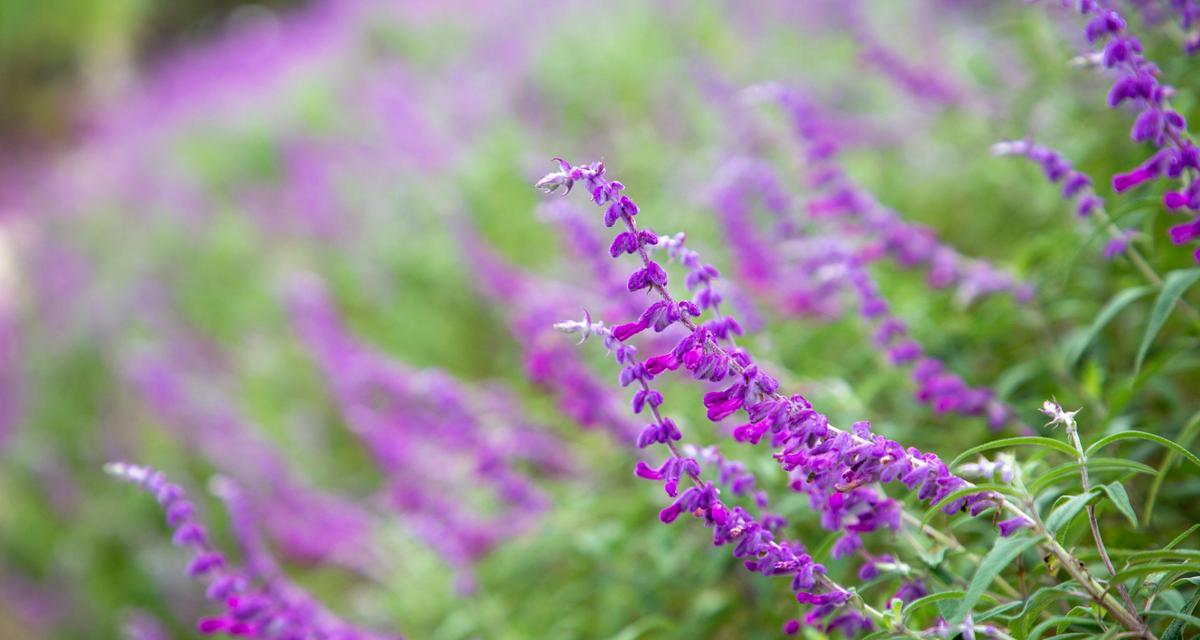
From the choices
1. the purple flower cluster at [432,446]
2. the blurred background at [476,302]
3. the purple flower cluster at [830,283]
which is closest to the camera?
the purple flower cluster at [830,283]

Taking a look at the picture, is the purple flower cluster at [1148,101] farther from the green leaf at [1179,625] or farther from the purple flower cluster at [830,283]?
the purple flower cluster at [830,283]

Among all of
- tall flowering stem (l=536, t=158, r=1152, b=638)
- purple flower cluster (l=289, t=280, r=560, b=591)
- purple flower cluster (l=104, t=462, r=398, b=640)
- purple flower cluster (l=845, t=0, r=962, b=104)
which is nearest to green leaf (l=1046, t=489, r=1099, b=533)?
tall flowering stem (l=536, t=158, r=1152, b=638)

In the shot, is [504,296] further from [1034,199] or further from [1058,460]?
[1058,460]

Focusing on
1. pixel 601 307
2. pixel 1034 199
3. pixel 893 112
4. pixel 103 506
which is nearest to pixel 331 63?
pixel 103 506

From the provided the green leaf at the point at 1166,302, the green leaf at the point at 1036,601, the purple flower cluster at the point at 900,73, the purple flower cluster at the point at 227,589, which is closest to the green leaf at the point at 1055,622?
the green leaf at the point at 1036,601

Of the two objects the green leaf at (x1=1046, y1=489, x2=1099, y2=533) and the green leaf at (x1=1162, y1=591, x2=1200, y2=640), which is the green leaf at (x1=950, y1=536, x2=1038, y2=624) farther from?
the green leaf at (x1=1162, y1=591, x2=1200, y2=640)
